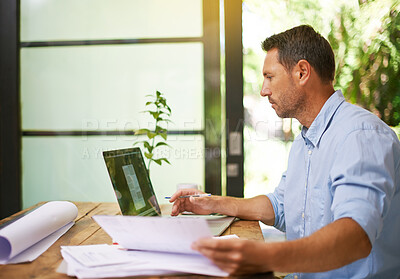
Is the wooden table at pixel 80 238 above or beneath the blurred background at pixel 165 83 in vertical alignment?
beneath

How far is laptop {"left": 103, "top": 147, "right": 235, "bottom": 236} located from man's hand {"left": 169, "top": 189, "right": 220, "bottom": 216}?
4cm

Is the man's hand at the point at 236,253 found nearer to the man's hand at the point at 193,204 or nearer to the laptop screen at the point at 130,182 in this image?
the laptop screen at the point at 130,182

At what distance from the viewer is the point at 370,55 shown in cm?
281

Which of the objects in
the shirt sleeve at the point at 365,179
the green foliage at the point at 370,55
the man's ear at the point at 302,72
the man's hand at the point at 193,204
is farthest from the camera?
the green foliage at the point at 370,55

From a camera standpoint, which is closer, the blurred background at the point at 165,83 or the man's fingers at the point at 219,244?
the man's fingers at the point at 219,244

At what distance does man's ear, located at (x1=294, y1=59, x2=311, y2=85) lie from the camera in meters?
1.49

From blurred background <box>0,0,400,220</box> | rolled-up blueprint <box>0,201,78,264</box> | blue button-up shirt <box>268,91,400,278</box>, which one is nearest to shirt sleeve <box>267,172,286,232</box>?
blue button-up shirt <box>268,91,400,278</box>

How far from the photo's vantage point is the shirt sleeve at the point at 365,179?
95cm

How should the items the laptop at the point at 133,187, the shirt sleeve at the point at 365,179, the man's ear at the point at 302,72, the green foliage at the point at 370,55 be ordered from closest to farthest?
the shirt sleeve at the point at 365,179, the laptop at the point at 133,187, the man's ear at the point at 302,72, the green foliage at the point at 370,55

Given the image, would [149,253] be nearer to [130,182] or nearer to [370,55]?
[130,182]

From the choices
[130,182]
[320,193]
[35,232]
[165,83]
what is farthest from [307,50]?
[165,83]

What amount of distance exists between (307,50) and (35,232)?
1.08 metres

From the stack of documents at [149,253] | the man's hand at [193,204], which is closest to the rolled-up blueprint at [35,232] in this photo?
the stack of documents at [149,253]

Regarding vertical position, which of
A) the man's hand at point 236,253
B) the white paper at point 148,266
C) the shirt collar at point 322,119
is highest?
the shirt collar at point 322,119
